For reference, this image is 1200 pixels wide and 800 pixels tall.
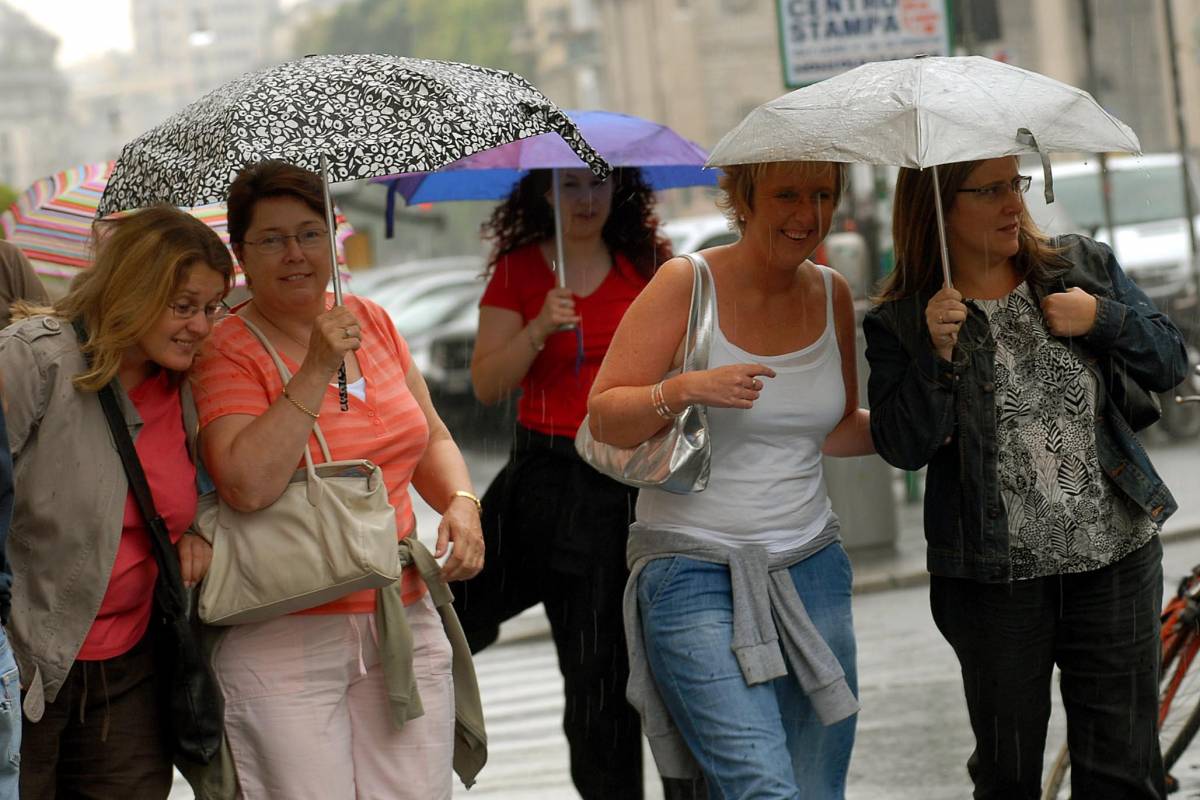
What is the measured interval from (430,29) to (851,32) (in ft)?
270

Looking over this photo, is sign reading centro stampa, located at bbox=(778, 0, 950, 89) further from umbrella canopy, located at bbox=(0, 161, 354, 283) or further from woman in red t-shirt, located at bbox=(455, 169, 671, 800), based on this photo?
umbrella canopy, located at bbox=(0, 161, 354, 283)

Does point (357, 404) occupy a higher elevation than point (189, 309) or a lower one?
lower

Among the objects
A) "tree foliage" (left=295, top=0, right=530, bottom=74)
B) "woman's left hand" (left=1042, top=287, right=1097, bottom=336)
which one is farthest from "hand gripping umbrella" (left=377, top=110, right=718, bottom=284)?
"tree foliage" (left=295, top=0, right=530, bottom=74)

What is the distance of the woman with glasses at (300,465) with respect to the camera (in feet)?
12.3

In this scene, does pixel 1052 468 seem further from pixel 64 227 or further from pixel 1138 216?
pixel 1138 216

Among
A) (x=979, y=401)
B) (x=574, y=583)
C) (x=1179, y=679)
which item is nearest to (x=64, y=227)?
(x=574, y=583)

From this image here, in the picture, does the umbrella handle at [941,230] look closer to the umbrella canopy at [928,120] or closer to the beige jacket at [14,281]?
the umbrella canopy at [928,120]

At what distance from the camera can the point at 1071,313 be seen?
3.93 m

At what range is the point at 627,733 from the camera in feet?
16.3

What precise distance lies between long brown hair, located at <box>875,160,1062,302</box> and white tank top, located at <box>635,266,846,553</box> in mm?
306

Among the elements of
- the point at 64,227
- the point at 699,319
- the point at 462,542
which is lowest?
the point at 462,542

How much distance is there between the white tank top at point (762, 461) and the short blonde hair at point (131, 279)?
113 cm

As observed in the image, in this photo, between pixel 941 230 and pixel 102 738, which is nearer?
pixel 102 738

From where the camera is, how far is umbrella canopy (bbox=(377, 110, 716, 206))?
5051 millimetres
